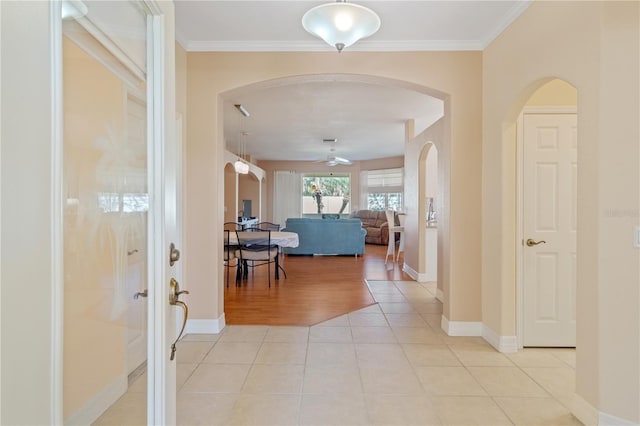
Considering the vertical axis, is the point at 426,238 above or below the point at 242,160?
below

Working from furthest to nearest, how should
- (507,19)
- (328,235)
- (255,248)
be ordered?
(328,235) → (255,248) → (507,19)

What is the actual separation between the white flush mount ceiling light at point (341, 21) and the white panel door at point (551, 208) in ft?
5.50

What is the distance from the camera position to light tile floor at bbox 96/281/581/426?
2066 millimetres

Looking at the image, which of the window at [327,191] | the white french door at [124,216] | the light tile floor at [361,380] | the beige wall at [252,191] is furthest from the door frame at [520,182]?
the beige wall at [252,191]

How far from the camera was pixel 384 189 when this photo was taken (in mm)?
11117

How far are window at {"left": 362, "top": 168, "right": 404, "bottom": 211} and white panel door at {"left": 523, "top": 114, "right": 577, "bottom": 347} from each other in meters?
7.57

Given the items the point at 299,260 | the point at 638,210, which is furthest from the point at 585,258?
the point at 299,260

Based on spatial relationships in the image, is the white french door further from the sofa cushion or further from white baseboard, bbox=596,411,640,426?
the sofa cushion

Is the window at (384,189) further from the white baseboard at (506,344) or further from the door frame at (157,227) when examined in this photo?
the door frame at (157,227)

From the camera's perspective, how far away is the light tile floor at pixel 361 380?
207 cm

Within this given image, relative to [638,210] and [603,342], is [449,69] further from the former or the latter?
[603,342]

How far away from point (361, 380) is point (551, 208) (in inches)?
85.2

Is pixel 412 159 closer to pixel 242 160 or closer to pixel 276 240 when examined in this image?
pixel 276 240

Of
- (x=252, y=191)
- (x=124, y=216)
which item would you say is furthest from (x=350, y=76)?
(x=252, y=191)
